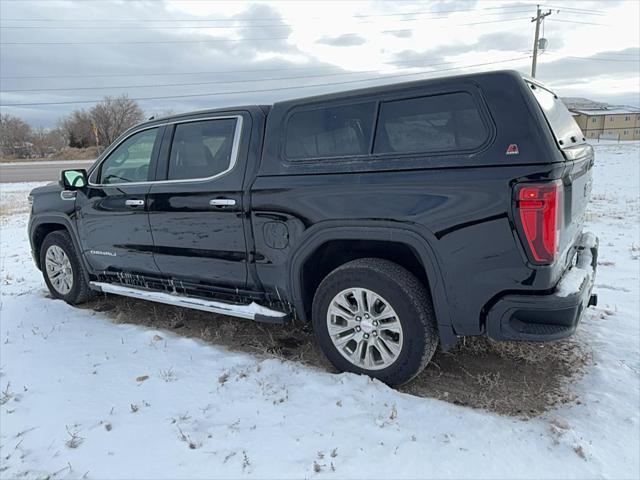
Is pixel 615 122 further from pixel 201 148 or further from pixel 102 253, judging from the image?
pixel 102 253

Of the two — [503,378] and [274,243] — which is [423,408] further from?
[274,243]

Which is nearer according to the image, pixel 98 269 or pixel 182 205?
pixel 182 205

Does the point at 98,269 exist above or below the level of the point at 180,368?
above

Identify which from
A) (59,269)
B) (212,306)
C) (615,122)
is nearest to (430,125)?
(212,306)

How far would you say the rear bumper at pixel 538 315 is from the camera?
2.58m

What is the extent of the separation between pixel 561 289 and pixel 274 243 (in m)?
1.89

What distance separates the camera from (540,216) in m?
2.45

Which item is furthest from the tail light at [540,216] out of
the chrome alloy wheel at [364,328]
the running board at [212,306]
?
the running board at [212,306]

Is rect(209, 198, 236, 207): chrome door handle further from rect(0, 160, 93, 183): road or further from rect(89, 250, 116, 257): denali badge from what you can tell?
rect(0, 160, 93, 183): road

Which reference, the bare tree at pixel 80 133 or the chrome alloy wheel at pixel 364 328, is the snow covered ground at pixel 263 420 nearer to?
the chrome alloy wheel at pixel 364 328

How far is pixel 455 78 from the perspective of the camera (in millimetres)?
2766

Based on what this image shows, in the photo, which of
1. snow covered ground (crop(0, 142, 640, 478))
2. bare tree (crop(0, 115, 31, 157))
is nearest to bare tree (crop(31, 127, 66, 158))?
bare tree (crop(0, 115, 31, 157))

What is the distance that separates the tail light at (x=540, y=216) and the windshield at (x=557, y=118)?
0.39m

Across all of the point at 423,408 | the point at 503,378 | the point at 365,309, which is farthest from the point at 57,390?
the point at 503,378
